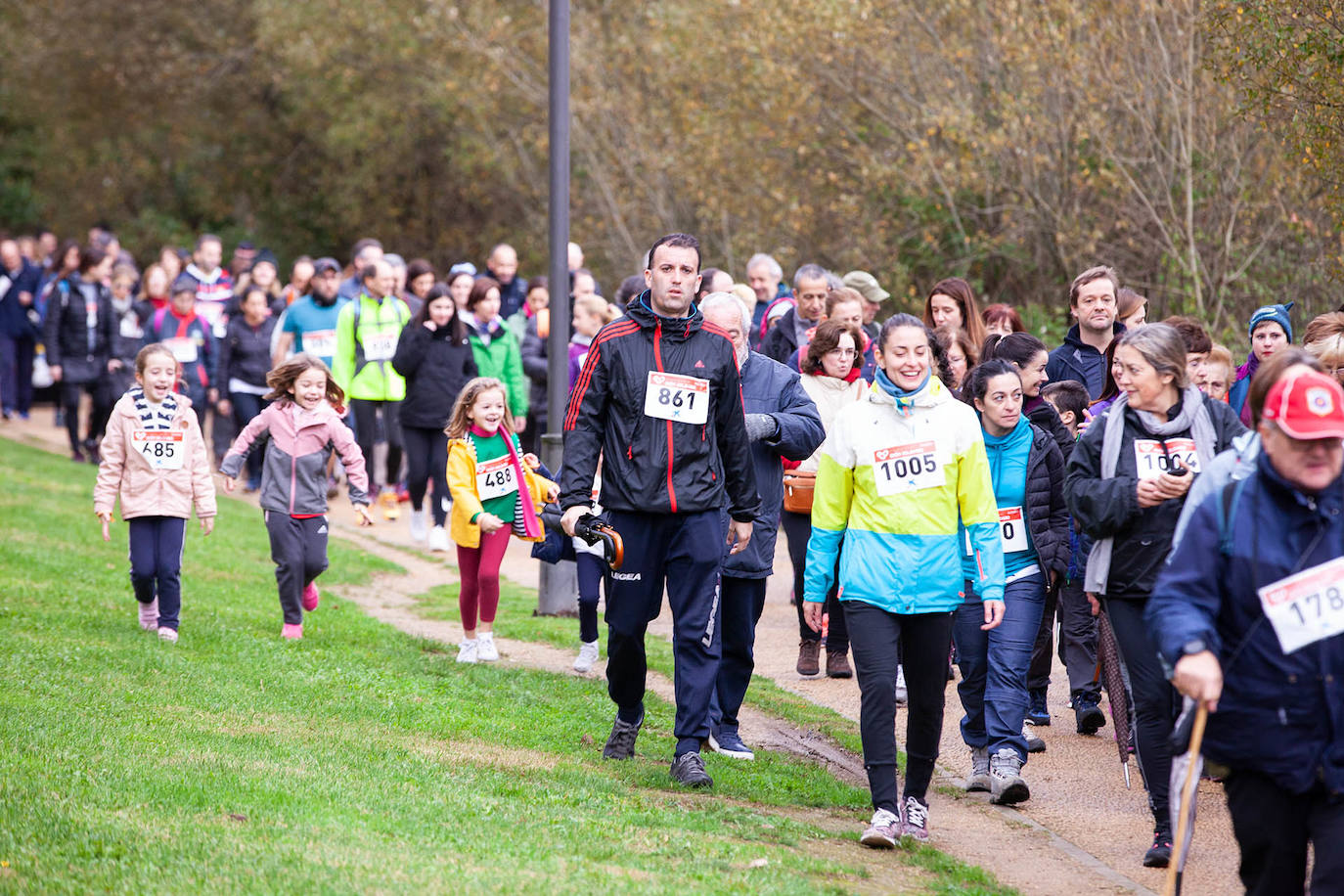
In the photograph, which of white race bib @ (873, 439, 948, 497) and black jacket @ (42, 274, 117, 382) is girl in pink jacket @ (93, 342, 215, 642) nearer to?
white race bib @ (873, 439, 948, 497)

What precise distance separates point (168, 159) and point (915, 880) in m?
29.0

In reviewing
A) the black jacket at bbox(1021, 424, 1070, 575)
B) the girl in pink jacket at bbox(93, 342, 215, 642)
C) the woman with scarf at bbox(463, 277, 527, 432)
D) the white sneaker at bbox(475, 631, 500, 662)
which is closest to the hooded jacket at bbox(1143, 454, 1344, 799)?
the black jacket at bbox(1021, 424, 1070, 575)

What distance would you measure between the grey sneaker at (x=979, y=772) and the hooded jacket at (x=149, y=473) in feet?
16.6

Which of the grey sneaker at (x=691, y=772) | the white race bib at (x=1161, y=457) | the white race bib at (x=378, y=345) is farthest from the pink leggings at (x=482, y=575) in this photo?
the white race bib at (x=378, y=345)

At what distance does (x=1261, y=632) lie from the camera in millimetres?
4738

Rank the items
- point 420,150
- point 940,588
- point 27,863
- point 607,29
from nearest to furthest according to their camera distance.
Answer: point 27,863
point 940,588
point 607,29
point 420,150

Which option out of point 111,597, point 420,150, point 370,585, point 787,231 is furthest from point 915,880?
point 420,150

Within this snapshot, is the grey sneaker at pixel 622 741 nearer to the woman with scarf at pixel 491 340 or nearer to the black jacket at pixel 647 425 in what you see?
the black jacket at pixel 647 425

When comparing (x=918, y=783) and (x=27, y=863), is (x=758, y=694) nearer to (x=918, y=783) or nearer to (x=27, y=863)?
(x=918, y=783)

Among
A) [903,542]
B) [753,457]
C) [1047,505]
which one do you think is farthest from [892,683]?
[753,457]

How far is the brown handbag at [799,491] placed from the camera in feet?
33.2

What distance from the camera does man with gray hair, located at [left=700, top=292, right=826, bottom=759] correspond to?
811 centimetres

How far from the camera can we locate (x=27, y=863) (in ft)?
18.1

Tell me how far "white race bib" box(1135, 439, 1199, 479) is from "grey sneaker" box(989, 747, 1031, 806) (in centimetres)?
173
